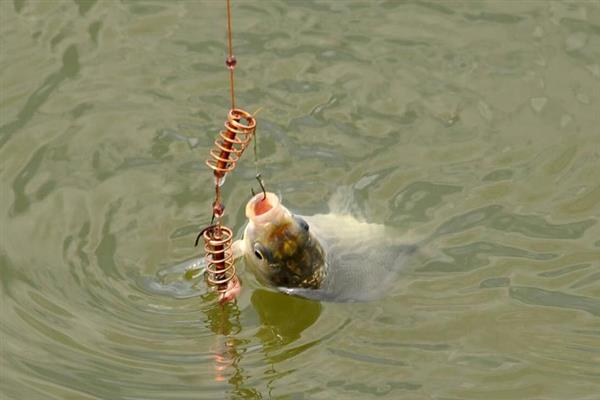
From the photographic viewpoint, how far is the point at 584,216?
22.3ft

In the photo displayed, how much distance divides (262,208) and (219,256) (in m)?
0.31

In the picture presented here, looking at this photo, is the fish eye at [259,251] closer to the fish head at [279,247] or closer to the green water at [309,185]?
the fish head at [279,247]

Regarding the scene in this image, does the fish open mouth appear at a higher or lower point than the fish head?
higher

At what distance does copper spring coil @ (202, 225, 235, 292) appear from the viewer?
5.37 metres

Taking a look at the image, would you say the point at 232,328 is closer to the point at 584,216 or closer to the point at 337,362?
the point at 337,362

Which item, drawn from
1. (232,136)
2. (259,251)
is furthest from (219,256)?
(232,136)

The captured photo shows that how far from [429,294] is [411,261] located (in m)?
0.23

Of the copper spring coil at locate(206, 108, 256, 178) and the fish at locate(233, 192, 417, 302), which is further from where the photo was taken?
the fish at locate(233, 192, 417, 302)

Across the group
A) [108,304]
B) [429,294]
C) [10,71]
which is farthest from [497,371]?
[10,71]

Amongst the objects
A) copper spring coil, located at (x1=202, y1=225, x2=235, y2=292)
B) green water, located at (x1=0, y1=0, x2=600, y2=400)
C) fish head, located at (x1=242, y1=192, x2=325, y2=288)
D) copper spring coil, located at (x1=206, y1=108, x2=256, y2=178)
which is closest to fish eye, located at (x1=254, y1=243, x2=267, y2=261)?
fish head, located at (x1=242, y1=192, x2=325, y2=288)

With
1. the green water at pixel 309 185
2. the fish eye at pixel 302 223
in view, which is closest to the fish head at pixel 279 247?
the fish eye at pixel 302 223

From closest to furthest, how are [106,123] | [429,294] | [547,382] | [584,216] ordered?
[547,382], [429,294], [584,216], [106,123]

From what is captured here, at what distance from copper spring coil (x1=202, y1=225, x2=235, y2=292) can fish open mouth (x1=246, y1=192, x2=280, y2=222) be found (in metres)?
0.15

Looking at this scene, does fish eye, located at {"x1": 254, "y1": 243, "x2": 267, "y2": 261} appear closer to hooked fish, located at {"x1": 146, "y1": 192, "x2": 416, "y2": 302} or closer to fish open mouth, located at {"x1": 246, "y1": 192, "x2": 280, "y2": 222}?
hooked fish, located at {"x1": 146, "y1": 192, "x2": 416, "y2": 302}
